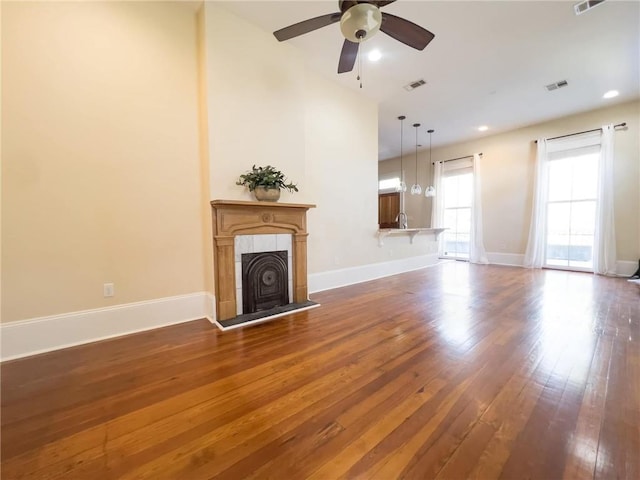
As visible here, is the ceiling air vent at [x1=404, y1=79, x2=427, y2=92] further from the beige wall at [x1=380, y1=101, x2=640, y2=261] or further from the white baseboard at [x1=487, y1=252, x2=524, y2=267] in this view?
the white baseboard at [x1=487, y1=252, x2=524, y2=267]

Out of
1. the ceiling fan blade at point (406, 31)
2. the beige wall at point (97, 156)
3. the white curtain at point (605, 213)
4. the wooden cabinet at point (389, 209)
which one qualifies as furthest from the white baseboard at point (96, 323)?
the white curtain at point (605, 213)

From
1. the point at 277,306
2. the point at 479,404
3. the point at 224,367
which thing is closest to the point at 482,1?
the point at 479,404

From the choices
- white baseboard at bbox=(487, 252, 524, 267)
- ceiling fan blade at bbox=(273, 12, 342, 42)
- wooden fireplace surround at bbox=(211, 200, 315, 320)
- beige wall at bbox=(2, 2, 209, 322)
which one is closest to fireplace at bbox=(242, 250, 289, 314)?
wooden fireplace surround at bbox=(211, 200, 315, 320)

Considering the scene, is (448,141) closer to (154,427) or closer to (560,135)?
(560,135)

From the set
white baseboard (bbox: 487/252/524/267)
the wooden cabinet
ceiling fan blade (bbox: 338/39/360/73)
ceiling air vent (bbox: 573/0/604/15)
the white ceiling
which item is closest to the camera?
ceiling fan blade (bbox: 338/39/360/73)

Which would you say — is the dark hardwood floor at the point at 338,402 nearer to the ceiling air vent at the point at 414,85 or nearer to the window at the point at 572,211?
the window at the point at 572,211

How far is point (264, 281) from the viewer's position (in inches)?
125

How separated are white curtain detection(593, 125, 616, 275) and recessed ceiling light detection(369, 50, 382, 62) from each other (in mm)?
4899

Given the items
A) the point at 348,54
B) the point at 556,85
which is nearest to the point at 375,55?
the point at 348,54

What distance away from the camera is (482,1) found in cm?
265

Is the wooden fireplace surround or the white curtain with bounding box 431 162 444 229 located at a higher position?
the white curtain with bounding box 431 162 444 229

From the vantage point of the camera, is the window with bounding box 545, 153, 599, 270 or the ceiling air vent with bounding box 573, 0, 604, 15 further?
the window with bounding box 545, 153, 599, 270

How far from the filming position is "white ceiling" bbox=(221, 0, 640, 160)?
2.80m

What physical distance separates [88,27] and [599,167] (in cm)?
812
